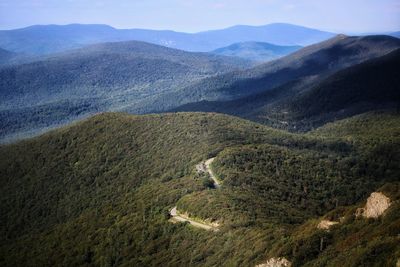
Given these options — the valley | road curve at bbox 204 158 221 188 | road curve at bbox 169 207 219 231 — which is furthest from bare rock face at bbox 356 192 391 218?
road curve at bbox 204 158 221 188

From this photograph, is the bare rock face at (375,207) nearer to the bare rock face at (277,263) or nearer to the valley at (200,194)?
the valley at (200,194)

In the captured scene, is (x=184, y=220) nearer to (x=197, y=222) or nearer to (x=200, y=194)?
(x=197, y=222)

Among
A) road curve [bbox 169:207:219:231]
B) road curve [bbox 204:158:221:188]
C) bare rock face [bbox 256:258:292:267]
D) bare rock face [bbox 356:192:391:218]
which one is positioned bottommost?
road curve [bbox 169:207:219:231]

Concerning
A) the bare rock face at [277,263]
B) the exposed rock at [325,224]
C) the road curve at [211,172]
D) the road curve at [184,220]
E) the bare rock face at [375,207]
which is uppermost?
the bare rock face at [375,207]

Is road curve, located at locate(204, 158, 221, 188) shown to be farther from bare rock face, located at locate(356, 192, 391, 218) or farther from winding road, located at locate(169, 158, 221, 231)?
bare rock face, located at locate(356, 192, 391, 218)

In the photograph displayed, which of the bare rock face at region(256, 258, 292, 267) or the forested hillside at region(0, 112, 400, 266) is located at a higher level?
the bare rock face at region(256, 258, 292, 267)

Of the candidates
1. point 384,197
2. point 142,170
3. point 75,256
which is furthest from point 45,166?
point 384,197

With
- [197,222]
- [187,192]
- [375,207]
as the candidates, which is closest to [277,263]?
[375,207]

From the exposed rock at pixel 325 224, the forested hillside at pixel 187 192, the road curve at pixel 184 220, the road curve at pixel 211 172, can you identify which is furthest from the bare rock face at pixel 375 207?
the road curve at pixel 211 172
